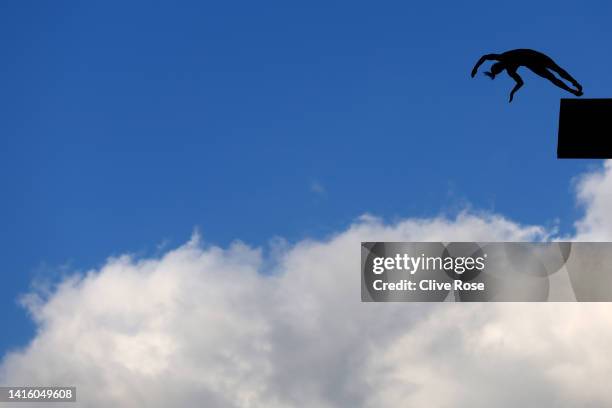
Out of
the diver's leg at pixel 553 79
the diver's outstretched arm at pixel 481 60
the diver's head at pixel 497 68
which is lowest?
the diver's leg at pixel 553 79

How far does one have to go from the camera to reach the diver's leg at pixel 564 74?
333 inches

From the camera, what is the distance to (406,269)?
36.7 ft

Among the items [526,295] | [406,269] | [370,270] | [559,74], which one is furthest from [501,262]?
[559,74]

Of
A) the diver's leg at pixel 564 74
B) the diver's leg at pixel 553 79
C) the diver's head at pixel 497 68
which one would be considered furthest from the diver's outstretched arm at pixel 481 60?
the diver's leg at pixel 564 74

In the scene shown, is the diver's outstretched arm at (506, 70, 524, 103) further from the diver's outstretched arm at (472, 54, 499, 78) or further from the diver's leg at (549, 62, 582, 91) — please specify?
the diver's leg at (549, 62, 582, 91)

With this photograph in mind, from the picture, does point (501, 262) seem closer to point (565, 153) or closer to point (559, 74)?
point (559, 74)

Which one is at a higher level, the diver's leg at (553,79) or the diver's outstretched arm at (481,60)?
the diver's outstretched arm at (481,60)

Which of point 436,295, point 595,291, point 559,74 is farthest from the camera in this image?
point 436,295

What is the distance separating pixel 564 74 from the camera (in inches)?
342

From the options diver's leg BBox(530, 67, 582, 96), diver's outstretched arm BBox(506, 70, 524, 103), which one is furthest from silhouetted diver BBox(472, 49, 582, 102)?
diver's outstretched arm BBox(506, 70, 524, 103)

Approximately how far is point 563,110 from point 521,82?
4172 mm

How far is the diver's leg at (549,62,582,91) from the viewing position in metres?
8.45

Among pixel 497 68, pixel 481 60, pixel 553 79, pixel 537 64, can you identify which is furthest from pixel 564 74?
pixel 481 60

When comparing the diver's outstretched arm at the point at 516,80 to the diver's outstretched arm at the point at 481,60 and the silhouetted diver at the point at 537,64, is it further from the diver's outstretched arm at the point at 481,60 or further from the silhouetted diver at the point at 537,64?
the diver's outstretched arm at the point at 481,60
